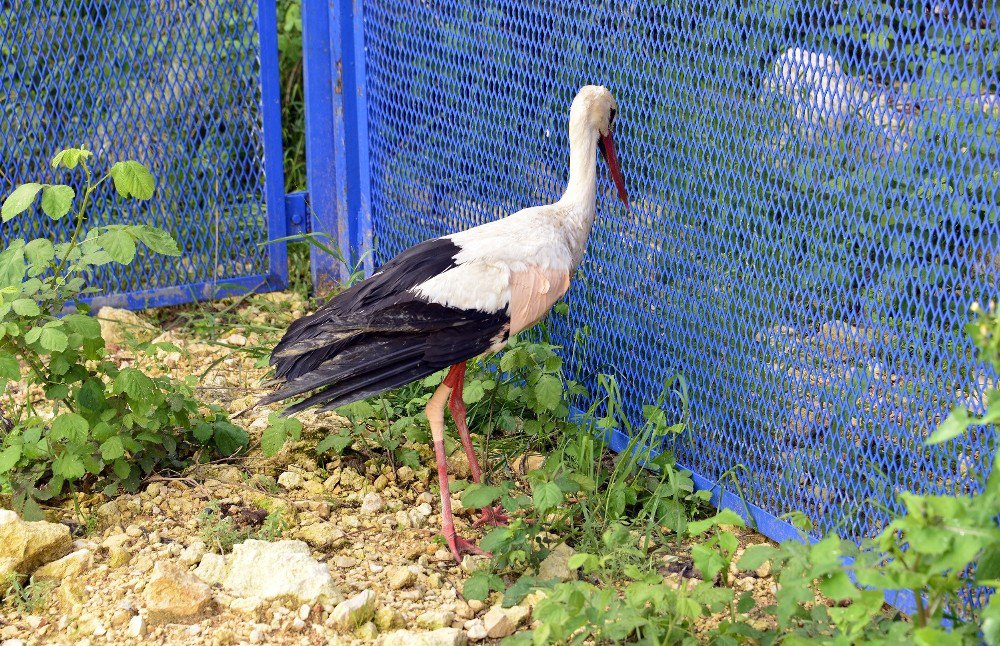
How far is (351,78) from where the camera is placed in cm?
556

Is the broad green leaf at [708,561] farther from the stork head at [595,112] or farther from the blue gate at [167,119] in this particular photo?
the blue gate at [167,119]

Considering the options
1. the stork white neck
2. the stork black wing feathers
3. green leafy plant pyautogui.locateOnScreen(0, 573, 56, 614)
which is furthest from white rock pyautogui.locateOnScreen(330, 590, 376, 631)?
the stork white neck

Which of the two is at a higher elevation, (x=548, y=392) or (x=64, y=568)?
(x=548, y=392)

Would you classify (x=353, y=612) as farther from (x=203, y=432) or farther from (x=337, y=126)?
(x=337, y=126)

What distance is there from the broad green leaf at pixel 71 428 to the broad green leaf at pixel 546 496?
145 centimetres

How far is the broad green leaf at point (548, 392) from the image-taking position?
4070 mm

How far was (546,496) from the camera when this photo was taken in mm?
3402

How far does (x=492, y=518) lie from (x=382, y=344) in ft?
2.52

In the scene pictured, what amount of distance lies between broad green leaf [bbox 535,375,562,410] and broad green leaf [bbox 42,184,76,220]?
64.5 inches

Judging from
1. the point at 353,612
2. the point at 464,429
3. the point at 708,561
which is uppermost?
the point at 708,561

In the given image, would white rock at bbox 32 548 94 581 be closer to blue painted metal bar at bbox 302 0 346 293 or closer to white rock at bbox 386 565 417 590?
white rock at bbox 386 565 417 590

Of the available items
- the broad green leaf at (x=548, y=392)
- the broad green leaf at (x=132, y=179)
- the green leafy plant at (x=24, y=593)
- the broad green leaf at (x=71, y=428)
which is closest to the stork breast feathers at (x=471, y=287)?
the broad green leaf at (x=548, y=392)

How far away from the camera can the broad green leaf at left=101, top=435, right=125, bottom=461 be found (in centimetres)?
379

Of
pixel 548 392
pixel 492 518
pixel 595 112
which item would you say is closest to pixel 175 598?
pixel 492 518
